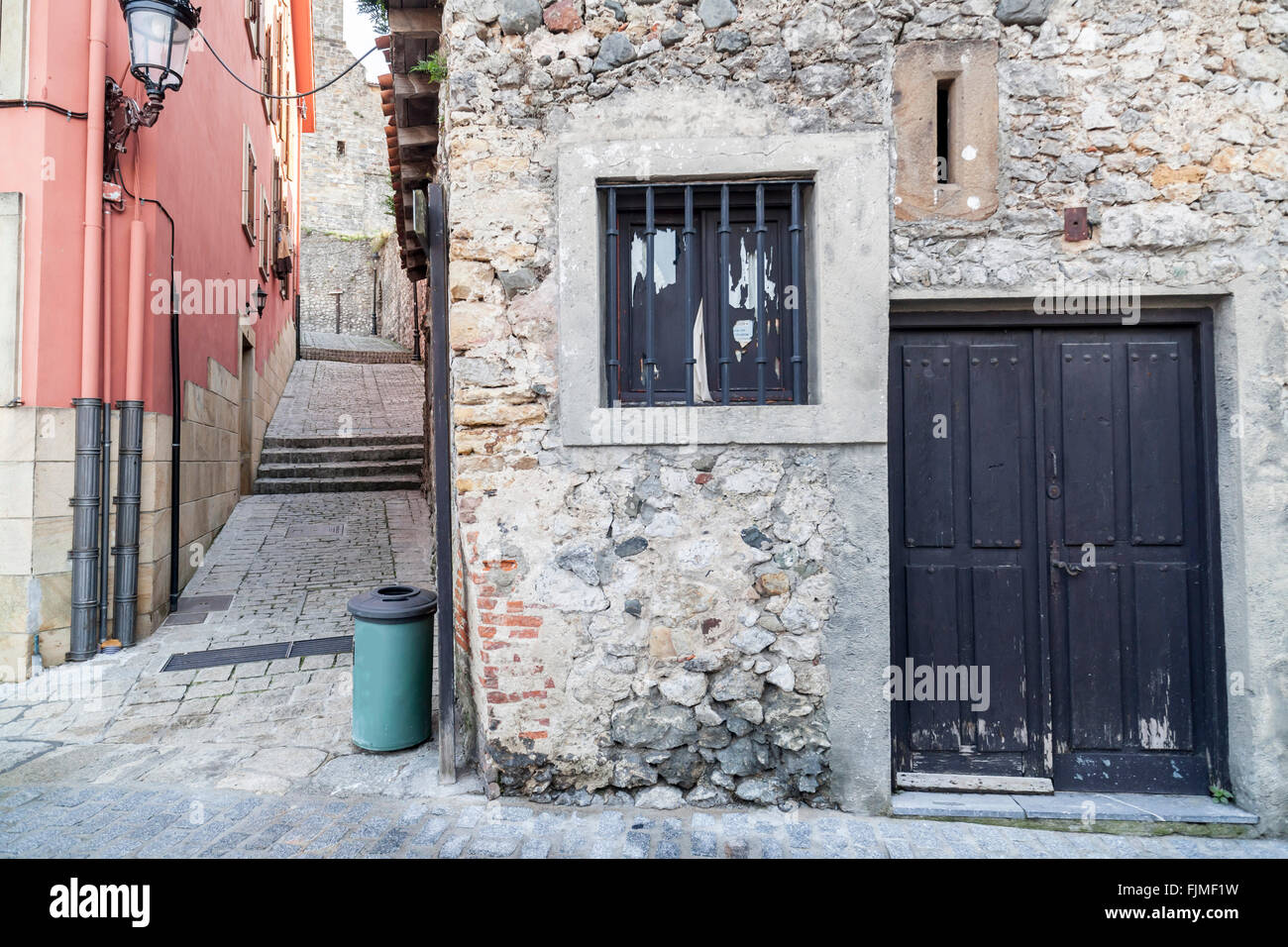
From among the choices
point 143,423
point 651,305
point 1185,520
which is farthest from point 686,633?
point 143,423

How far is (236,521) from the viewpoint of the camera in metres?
8.30

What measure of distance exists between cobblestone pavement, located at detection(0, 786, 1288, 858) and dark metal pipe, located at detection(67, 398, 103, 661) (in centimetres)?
188

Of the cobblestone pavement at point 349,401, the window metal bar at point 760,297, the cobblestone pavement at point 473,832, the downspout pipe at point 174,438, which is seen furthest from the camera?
the cobblestone pavement at point 349,401

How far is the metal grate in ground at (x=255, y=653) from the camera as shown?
4816 millimetres

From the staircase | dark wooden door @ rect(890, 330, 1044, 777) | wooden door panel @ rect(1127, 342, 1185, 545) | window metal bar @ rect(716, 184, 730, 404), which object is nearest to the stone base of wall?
the staircase

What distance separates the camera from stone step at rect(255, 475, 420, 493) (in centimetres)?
976

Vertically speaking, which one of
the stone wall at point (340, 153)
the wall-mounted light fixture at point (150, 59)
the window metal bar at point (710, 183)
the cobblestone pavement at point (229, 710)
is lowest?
the cobblestone pavement at point (229, 710)

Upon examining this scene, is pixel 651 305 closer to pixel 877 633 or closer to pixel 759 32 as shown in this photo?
pixel 759 32

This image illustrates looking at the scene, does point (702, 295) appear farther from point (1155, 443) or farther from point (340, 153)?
point (340, 153)

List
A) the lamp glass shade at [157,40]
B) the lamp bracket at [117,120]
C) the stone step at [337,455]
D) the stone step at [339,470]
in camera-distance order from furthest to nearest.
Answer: the stone step at [337,455], the stone step at [339,470], the lamp bracket at [117,120], the lamp glass shade at [157,40]

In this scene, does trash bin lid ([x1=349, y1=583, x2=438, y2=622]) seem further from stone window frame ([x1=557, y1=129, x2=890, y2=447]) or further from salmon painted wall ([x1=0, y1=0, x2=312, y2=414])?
salmon painted wall ([x1=0, y1=0, x2=312, y2=414])

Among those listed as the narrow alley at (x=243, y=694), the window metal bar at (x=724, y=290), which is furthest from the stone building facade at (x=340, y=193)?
the window metal bar at (x=724, y=290)

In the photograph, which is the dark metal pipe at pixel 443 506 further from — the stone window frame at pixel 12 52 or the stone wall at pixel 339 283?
the stone wall at pixel 339 283

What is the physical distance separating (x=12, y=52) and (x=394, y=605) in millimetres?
4493
